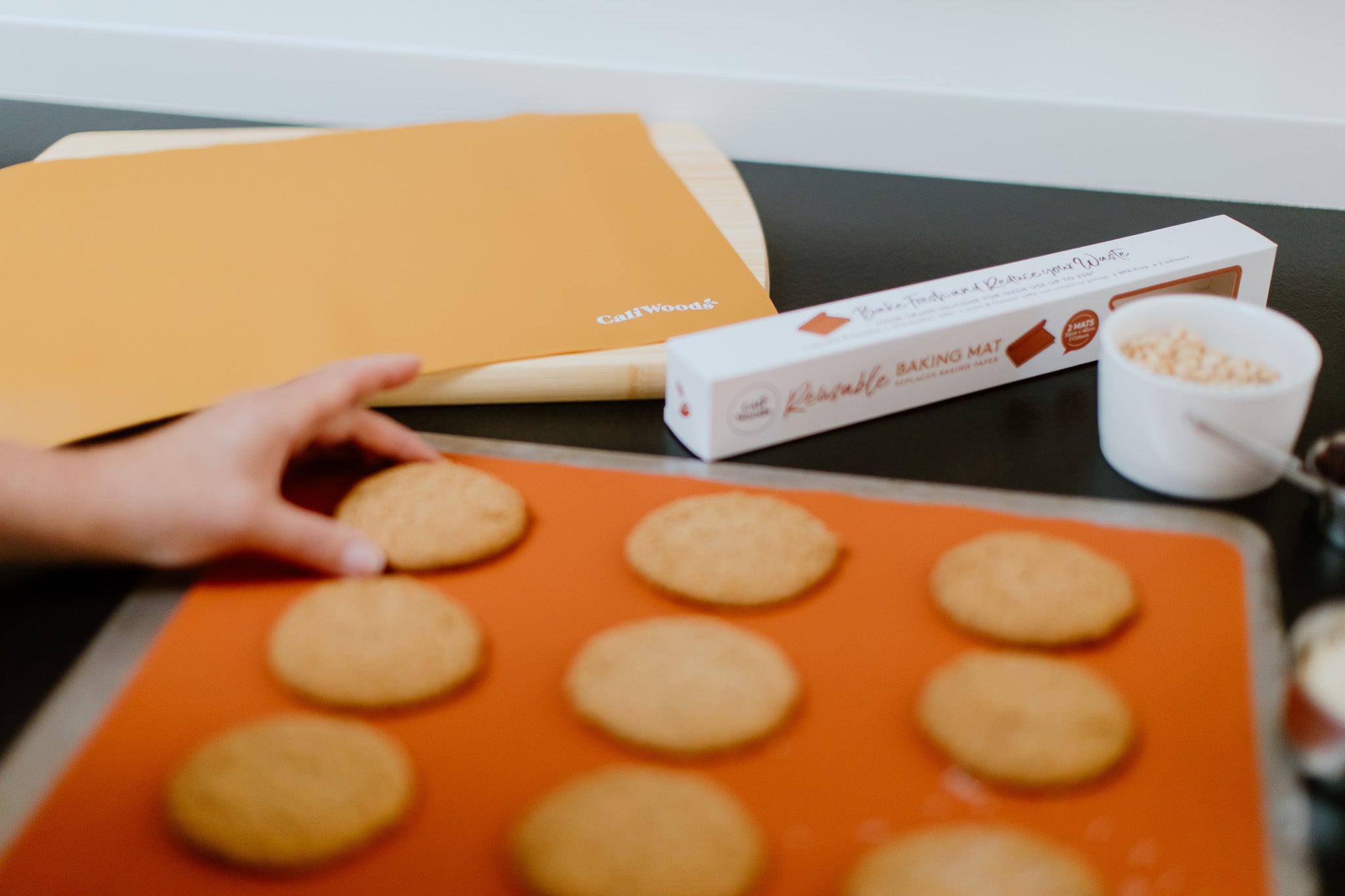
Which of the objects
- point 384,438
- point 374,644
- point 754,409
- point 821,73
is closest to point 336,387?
point 384,438

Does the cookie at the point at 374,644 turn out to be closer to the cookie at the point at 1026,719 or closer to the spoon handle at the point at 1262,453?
the cookie at the point at 1026,719

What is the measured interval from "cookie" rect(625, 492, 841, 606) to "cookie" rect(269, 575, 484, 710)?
14cm

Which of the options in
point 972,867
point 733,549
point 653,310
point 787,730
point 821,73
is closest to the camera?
point 972,867

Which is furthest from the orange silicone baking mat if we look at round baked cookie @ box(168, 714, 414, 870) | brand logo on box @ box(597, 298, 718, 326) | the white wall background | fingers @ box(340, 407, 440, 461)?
the white wall background

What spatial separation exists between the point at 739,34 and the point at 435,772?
1058 mm

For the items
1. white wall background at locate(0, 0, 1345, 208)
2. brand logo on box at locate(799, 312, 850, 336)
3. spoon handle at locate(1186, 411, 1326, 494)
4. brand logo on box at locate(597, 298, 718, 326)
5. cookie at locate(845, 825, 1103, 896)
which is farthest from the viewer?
white wall background at locate(0, 0, 1345, 208)

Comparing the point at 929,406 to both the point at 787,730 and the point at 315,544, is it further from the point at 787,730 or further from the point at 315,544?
the point at 315,544

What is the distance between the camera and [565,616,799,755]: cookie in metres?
0.66

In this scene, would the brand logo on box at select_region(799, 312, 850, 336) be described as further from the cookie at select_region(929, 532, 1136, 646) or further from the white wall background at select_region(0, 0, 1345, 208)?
the white wall background at select_region(0, 0, 1345, 208)

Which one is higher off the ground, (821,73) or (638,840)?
(821,73)

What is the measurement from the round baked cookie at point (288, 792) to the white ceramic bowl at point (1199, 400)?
58 cm

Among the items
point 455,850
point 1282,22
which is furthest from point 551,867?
point 1282,22

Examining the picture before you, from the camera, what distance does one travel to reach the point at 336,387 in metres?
0.82

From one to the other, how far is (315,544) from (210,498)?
0.07 m
